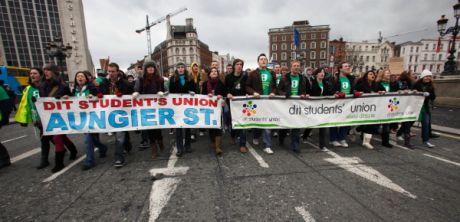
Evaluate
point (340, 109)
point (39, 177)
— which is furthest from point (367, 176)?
point (39, 177)

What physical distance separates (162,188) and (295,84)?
3.68m

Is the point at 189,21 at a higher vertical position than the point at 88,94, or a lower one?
higher

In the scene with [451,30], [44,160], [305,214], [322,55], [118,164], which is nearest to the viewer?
[305,214]

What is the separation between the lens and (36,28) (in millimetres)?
46312

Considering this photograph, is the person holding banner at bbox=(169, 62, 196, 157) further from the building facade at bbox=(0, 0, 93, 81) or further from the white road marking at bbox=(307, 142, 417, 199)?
the building facade at bbox=(0, 0, 93, 81)

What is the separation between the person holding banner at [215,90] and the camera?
15.6ft

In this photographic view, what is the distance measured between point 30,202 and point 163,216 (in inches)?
82.8

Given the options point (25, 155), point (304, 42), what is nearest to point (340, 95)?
→ point (25, 155)

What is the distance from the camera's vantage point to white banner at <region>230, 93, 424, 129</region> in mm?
4777

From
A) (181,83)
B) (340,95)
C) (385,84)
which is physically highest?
(181,83)

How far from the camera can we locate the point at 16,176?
3873mm

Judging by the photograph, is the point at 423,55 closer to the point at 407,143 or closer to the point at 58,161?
the point at 407,143

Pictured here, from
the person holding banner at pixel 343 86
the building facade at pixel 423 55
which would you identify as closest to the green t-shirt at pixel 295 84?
the person holding banner at pixel 343 86

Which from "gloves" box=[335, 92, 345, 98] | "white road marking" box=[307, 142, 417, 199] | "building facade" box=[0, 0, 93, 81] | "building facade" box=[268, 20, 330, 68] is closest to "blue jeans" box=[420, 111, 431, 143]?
"gloves" box=[335, 92, 345, 98]
